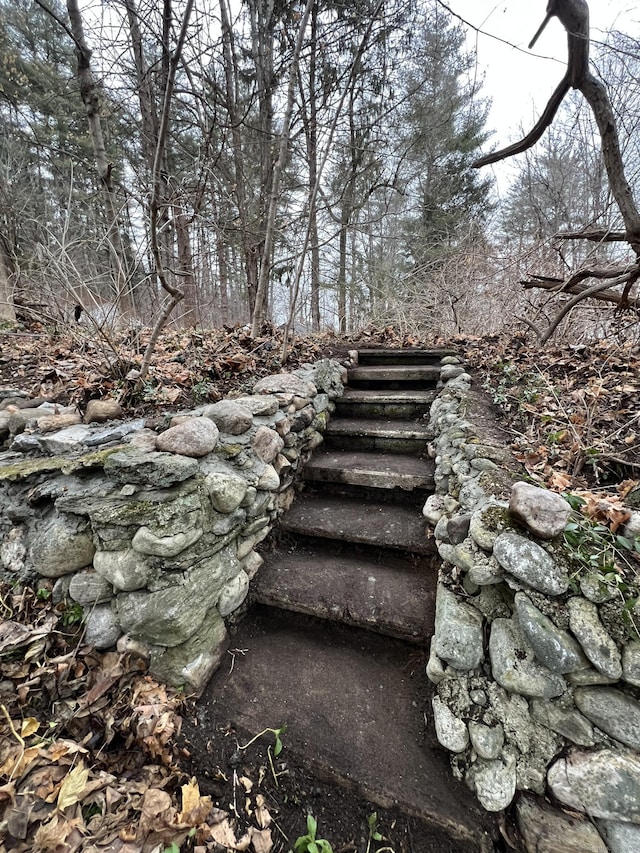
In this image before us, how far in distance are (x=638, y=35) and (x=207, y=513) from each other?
389 centimetres

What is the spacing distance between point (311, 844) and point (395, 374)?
3.19m

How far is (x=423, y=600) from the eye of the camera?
1.76m

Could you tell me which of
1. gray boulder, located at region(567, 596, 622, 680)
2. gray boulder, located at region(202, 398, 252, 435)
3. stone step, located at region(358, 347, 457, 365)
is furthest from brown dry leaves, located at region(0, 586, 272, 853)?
stone step, located at region(358, 347, 457, 365)

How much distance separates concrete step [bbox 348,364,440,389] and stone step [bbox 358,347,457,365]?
153 millimetres

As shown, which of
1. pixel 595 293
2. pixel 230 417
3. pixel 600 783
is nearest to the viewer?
pixel 600 783

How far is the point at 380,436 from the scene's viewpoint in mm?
2875

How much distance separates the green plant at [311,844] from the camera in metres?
1.13

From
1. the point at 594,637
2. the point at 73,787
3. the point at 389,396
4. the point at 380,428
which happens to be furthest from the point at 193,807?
the point at 389,396

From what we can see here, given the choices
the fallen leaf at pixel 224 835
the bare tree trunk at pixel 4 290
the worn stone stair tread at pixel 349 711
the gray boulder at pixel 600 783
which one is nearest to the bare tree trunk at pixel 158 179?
the worn stone stair tread at pixel 349 711

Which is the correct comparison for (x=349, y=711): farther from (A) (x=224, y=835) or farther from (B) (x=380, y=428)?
(B) (x=380, y=428)

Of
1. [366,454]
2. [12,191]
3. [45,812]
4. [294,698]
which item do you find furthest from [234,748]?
[12,191]

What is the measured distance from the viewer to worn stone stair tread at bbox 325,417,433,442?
279cm

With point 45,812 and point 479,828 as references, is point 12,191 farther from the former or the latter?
point 479,828

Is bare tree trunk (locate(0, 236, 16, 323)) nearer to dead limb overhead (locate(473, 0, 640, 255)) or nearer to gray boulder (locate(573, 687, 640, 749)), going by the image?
dead limb overhead (locate(473, 0, 640, 255))
